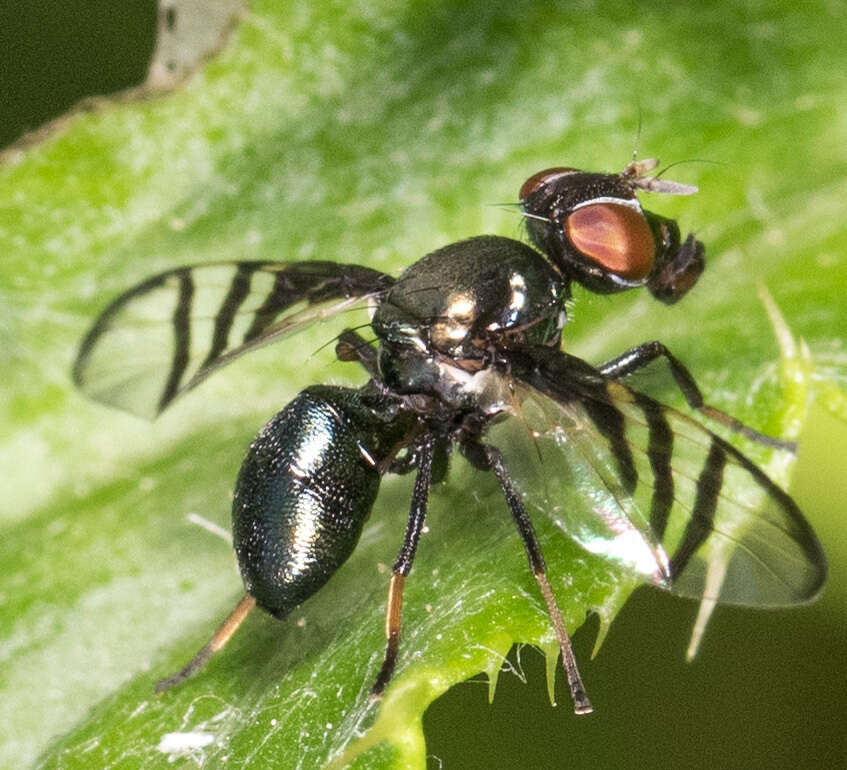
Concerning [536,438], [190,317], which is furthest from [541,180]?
[190,317]

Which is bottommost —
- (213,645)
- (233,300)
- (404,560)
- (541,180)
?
(213,645)

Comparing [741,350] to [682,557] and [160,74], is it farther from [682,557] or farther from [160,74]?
[160,74]

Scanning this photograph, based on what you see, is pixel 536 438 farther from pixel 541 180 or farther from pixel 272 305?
pixel 272 305

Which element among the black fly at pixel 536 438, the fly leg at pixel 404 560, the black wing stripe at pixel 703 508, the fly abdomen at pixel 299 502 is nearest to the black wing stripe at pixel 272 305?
the black fly at pixel 536 438

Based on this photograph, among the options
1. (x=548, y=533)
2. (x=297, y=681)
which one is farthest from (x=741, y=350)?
(x=297, y=681)

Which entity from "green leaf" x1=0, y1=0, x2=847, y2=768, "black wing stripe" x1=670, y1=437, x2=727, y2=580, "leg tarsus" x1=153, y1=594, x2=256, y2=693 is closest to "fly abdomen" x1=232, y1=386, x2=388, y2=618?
"leg tarsus" x1=153, y1=594, x2=256, y2=693

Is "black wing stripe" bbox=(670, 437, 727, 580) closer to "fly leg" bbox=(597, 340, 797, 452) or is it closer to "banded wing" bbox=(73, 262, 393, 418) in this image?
"fly leg" bbox=(597, 340, 797, 452)
